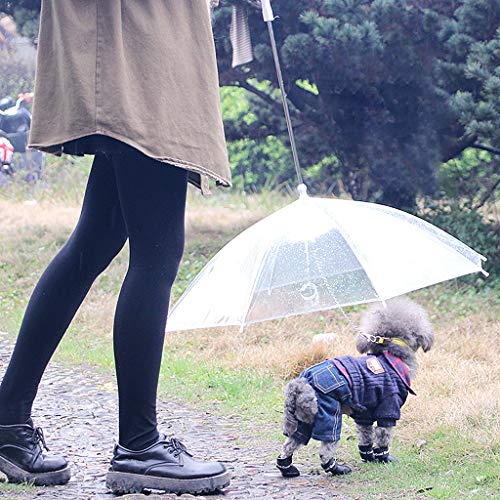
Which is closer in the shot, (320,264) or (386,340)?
(386,340)

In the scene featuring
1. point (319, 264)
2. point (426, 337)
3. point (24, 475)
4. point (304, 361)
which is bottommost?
point (304, 361)

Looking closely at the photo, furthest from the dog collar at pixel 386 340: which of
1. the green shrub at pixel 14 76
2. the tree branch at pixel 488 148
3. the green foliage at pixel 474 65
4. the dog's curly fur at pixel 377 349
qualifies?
the green shrub at pixel 14 76

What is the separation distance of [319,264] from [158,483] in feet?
3.99

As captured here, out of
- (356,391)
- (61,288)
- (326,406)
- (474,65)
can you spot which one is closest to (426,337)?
(356,391)

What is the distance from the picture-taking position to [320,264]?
350 centimetres

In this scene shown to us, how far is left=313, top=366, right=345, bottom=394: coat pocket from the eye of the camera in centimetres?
298

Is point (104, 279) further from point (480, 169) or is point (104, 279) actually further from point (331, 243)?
point (331, 243)

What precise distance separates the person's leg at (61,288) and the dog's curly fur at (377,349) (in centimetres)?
78

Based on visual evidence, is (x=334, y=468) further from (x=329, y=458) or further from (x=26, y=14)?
(x=26, y=14)

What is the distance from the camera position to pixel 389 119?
21.4ft

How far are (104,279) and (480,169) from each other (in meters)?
3.15

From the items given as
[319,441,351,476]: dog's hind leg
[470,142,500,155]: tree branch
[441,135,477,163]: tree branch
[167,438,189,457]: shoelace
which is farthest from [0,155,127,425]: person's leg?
[441,135,477,163]: tree branch

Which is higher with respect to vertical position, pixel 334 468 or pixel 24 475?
pixel 24 475

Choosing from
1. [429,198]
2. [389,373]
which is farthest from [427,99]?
[389,373]
